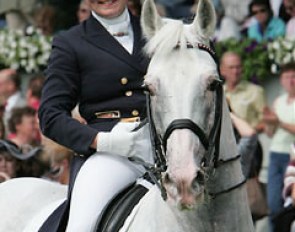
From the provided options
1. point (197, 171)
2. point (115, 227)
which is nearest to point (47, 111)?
point (115, 227)

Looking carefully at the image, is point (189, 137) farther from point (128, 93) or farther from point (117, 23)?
point (117, 23)

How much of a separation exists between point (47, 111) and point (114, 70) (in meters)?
0.51

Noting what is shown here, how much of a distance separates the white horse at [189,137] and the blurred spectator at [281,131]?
5702mm

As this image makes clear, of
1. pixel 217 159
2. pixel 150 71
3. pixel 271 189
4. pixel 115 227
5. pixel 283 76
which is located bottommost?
pixel 271 189

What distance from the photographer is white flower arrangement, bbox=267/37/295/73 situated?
14.6 metres

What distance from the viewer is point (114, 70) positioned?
7.62 meters

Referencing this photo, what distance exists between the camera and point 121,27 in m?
7.80

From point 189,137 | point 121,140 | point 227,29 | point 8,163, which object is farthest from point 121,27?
point 227,29

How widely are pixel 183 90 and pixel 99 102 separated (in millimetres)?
1142

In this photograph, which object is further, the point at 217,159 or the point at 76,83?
the point at 76,83

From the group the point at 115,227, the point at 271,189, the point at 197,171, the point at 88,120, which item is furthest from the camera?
the point at 271,189

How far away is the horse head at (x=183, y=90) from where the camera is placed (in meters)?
6.37

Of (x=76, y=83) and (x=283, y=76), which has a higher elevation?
(x=76, y=83)

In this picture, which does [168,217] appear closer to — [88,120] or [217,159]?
[217,159]
